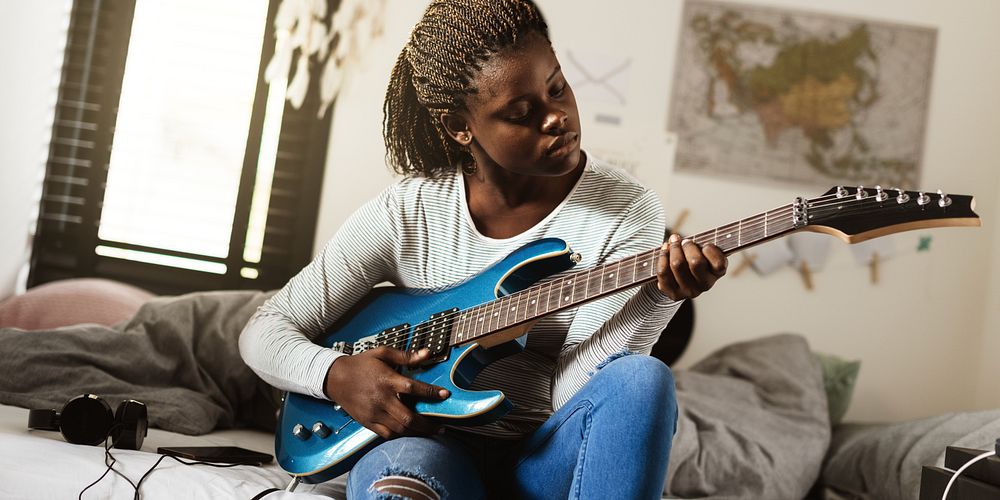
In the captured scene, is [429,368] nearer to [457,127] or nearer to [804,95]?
[457,127]

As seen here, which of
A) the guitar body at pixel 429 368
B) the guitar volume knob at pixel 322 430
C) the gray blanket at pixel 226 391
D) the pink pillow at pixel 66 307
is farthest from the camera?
the pink pillow at pixel 66 307

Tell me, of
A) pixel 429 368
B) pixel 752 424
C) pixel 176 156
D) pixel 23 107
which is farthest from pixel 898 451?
pixel 23 107

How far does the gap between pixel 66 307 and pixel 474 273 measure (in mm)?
1232

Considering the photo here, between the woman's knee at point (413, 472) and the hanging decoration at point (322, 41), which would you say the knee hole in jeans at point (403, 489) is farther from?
the hanging decoration at point (322, 41)

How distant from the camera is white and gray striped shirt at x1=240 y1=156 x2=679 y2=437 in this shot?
1215 millimetres

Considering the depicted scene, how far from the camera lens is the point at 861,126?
250 cm

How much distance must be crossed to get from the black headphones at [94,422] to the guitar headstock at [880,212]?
1.02m

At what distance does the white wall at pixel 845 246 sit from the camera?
8.11 feet

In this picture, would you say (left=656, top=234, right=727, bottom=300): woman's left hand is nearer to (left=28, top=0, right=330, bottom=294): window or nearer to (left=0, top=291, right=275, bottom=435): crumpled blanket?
(left=0, top=291, right=275, bottom=435): crumpled blanket

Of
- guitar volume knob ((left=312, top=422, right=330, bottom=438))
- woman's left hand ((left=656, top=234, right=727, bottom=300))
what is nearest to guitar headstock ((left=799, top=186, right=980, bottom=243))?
woman's left hand ((left=656, top=234, right=727, bottom=300))

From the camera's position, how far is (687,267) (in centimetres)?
103

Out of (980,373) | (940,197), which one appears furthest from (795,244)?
(940,197)

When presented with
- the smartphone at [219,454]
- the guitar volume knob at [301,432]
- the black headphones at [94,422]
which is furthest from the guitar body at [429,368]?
the black headphones at [94,422]

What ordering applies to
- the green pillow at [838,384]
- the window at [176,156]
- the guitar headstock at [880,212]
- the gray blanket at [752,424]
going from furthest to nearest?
the window at [176,156], the green pillow at [838,384], the gray blanket at [752,424], the guitar headstock at [880,212]
